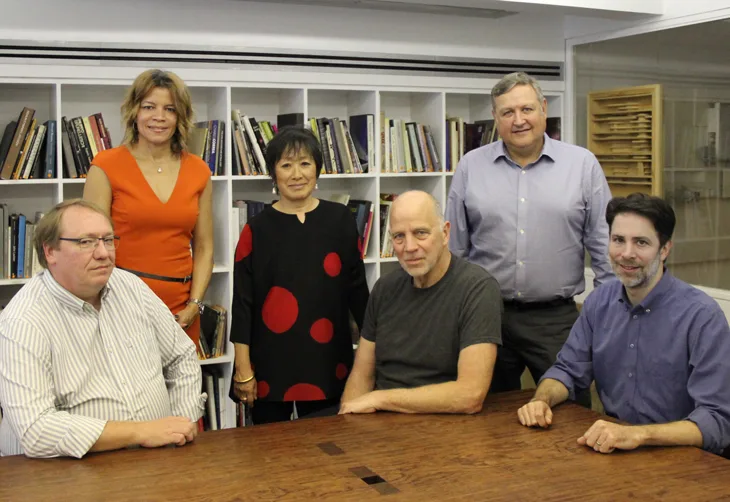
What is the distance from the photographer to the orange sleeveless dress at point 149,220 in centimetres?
319

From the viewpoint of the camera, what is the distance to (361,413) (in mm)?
2527

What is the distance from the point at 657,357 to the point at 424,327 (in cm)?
70

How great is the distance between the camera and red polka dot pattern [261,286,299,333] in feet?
9.91

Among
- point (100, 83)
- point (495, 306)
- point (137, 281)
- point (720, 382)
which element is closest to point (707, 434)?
point (720, 382)

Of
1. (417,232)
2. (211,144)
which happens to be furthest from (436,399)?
(211,144)

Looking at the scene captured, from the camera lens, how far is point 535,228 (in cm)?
324

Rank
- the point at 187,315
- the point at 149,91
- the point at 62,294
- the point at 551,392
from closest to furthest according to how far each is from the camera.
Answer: the point at 62,294
the point at 551,392
the point at 149,91
the point at 187,315

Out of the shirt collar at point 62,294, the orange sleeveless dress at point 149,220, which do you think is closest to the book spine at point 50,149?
the orange sleeveless dress at point 149,220

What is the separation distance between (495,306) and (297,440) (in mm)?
790

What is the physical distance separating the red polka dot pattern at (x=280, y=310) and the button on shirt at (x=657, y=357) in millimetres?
907

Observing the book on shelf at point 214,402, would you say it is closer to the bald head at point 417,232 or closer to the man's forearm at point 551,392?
the bald head at point 417,232

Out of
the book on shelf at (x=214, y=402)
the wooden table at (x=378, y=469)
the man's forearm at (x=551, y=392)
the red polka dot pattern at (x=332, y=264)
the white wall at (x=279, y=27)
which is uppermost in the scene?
the white wall at (x=279, y=27)

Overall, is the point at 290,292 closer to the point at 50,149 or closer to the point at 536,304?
the point at 536,304

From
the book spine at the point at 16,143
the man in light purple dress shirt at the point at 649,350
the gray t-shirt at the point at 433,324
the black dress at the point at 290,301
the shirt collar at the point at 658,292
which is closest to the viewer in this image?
the man in light purple dress shirt at the point at 649,350
